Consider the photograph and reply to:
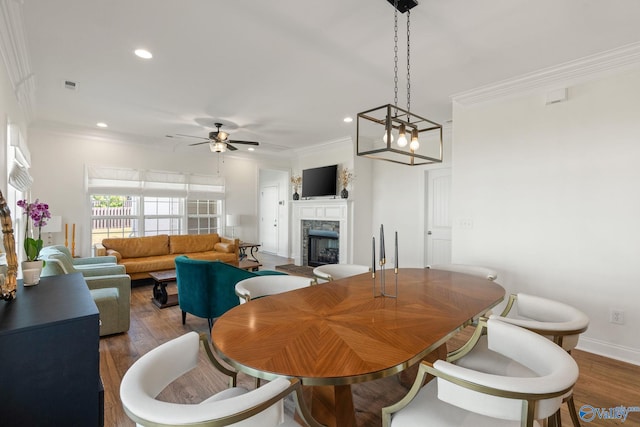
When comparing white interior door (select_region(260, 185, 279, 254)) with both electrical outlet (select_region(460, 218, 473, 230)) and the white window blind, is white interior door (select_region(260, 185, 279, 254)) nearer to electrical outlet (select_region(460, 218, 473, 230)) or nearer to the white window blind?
the white window blind

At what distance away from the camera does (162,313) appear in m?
3.90

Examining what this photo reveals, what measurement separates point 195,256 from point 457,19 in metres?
5.25

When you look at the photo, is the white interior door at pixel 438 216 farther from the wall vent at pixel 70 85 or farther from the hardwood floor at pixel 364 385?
the wall vent at pixel 70 85

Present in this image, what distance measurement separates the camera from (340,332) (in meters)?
1.40

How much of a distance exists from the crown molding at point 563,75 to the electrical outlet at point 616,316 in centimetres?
210

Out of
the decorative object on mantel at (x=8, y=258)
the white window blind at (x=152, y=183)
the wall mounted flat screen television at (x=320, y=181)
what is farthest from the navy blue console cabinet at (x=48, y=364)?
the wall mounted flat screen television at (x=320, y=181)

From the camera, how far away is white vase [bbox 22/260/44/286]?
193 centimetres

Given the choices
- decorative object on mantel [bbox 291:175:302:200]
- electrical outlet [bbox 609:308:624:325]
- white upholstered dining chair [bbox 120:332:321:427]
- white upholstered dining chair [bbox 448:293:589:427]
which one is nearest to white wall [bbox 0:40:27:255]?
white upholstered dining chair [bbox 120:332:321:427]

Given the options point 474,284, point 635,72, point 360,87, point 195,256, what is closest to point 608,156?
point 635,72

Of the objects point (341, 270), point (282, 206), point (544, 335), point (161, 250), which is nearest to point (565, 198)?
point (544, 335)

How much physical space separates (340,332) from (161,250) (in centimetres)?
543

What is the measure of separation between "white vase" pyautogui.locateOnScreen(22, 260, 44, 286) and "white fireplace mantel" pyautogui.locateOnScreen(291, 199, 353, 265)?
15.4 ft

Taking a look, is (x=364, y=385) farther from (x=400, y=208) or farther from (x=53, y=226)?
(x=53, y=226)

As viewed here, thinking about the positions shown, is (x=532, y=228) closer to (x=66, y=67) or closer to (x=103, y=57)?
(x=103, y=57)
